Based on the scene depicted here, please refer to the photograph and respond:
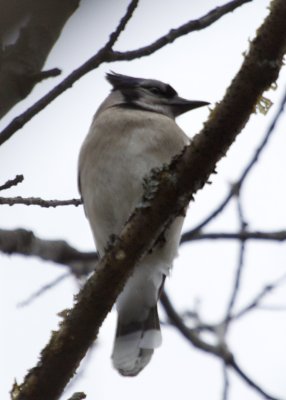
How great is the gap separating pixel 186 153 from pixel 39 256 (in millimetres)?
1496

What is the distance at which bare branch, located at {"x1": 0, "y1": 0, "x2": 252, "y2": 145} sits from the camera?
9.27ft

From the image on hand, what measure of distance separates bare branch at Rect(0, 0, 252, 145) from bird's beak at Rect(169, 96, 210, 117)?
7.04ft

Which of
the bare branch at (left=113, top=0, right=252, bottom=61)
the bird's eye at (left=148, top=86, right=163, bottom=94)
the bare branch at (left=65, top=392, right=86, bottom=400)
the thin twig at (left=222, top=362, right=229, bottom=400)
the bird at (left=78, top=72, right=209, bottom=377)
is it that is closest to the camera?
the bare branch at (left=65, top=392, right=86, bottom=400)

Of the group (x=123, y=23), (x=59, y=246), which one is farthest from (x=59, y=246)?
(x=123, y=23)

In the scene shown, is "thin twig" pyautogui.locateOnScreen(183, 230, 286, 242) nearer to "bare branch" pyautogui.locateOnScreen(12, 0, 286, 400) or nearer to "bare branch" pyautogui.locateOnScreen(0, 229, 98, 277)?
"bare branch" pyautogui.locateOnScreen(0, 229, 98, 277)

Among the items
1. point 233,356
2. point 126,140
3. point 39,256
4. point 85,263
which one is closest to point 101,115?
point 126,140

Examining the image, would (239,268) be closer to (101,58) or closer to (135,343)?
(135,343)

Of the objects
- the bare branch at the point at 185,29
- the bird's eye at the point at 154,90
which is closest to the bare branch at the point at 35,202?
the bare branch at the point at 185,29

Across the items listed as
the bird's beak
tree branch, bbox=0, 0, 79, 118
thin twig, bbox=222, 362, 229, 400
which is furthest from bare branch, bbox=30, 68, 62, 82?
the bird's beak

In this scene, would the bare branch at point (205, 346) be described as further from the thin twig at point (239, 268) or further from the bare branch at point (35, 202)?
the bare branch at point (35, 202)

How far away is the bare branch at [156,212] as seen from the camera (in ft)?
8.30

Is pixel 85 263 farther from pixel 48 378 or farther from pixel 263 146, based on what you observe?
pixel 48 378

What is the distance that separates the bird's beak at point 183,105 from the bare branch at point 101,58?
215 cm

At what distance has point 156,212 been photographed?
2723 mm
